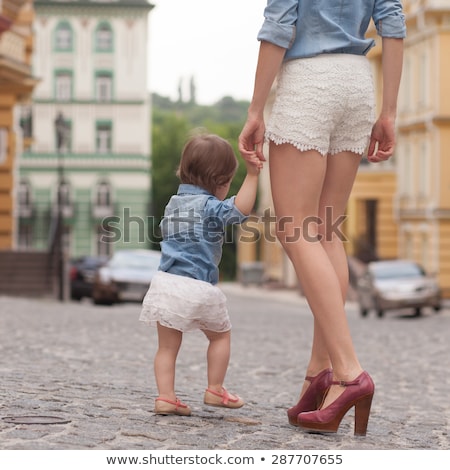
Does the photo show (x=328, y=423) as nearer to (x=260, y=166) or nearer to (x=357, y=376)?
(x=357, y=376)

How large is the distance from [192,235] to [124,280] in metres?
25.7

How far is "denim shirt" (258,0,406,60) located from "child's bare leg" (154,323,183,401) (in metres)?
1.44

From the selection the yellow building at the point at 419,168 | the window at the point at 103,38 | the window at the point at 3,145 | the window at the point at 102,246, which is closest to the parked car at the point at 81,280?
the window at the point at 3,145

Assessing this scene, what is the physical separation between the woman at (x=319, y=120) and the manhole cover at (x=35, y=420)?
3.40ft

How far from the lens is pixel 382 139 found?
609 centimetres

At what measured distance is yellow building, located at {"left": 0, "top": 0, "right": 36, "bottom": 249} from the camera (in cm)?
3291

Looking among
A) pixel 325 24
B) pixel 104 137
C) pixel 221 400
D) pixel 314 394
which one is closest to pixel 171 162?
pixel 104 137

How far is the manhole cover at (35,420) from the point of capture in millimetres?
5598

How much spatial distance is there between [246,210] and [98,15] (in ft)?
237

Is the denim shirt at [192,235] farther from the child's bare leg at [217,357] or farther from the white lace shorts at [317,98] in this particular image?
the white lace shorts at [317,98]

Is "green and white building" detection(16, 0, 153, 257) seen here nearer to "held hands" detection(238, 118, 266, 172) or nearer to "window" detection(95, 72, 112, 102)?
"window" detection(95, 72, 112, 102)

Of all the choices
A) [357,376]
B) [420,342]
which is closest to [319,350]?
[357,376]

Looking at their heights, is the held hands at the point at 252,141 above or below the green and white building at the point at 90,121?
below
